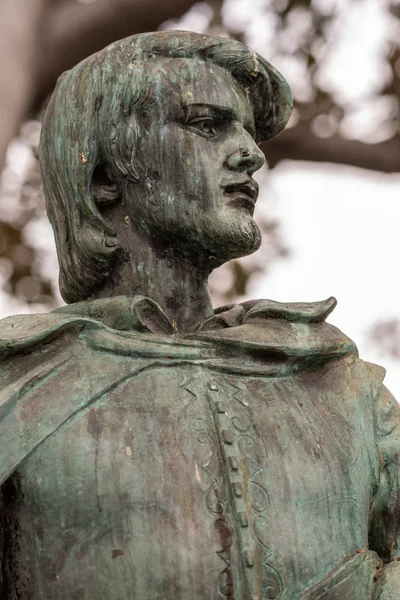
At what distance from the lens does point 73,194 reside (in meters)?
4.44

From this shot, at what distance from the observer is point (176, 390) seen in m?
4.08

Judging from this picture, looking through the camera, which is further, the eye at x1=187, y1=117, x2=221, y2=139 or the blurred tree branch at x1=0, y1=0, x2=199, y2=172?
the blurred tree branch at x1=0, y1=0, x2=199, y2=172

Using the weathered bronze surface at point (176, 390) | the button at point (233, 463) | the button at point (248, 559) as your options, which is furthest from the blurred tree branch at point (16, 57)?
the button at point (248, 559)

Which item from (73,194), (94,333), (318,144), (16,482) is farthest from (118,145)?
(318,144)

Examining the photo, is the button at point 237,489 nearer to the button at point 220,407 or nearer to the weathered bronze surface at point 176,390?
the weathered bronze surface at point 176,390

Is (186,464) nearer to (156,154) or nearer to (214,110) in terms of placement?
(156,154)

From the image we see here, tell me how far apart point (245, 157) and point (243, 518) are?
1017mm

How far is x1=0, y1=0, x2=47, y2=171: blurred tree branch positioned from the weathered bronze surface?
3.97 m

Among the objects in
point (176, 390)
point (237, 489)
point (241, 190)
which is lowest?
point (237, 489)

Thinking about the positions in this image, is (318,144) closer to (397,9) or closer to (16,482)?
(397,9)

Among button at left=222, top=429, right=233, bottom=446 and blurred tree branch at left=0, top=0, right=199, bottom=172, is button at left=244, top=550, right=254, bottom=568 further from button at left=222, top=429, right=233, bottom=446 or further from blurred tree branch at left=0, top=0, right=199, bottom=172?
blurred tree branch at left=0, top=0, right=199, bottom=172

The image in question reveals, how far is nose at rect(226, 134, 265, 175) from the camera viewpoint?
436 centimetres

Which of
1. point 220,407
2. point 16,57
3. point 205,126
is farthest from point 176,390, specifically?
point 16,57

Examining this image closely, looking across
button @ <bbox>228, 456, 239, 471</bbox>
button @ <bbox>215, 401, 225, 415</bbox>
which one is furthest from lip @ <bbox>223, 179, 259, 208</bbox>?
button @ <bbox>228, 456, 239, 471</bbox>
